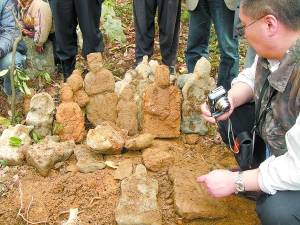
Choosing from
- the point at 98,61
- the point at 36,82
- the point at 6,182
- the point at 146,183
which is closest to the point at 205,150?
the point at 146,183

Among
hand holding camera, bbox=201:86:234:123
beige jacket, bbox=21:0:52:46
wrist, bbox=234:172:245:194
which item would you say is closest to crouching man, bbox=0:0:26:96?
beige jacket, bbox=21:0:52:46

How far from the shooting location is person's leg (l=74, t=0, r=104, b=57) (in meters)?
3.57

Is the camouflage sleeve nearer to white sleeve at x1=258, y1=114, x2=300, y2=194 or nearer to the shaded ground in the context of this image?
the shaded ground

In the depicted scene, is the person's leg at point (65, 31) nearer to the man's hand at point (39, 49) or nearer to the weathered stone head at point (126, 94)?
the man's hand at point (39, 49)

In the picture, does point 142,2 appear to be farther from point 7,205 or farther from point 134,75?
point 7,205

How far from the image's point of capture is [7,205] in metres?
2.54

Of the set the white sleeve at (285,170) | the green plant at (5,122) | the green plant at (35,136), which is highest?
the white sleeve at (285,170)

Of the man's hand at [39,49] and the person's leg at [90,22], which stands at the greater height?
the person's leg at [90,22]

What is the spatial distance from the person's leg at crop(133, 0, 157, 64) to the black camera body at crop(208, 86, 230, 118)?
142 centimetres

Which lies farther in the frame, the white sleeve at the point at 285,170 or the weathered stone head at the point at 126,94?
the weathered stone head at the point at 126,94

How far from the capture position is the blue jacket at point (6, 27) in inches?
140

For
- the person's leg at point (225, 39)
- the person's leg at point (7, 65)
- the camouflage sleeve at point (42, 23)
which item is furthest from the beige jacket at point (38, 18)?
the person's leg at point (225, 39)

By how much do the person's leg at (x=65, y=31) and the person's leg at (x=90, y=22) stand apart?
65 millimetres

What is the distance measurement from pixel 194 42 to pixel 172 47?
235 millimetres
